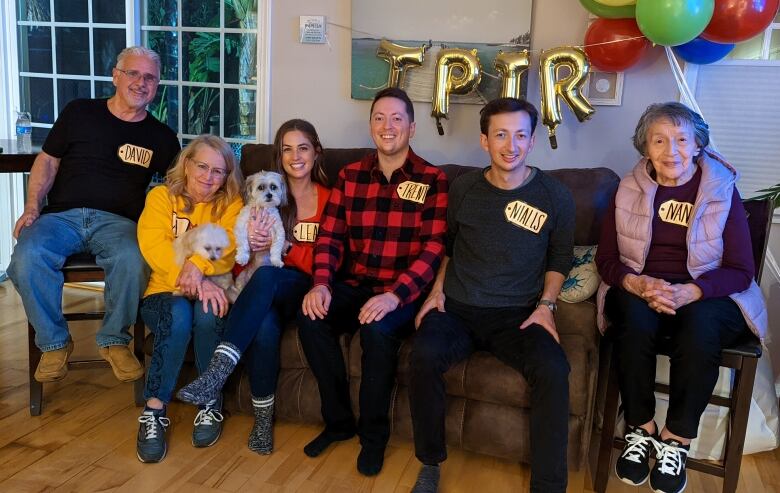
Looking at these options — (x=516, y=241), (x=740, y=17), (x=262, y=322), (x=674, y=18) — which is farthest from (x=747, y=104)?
(x=262, y=322)

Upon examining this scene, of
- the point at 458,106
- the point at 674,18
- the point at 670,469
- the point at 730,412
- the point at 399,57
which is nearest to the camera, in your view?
the point at 670,469

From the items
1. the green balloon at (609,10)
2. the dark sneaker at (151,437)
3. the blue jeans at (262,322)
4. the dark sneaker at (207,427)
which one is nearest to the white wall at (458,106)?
the green balloon at (609,10)

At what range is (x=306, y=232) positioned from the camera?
99.0 inches

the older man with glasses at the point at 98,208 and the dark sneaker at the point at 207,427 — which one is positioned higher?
the older man with glasses at the point at 98,208

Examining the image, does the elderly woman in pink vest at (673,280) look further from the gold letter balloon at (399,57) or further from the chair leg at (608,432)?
the gold letter balloon at (399,57)

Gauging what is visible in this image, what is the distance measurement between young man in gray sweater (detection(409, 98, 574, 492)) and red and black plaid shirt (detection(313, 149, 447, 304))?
0.08 metres

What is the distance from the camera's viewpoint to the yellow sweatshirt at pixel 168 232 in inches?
93.1

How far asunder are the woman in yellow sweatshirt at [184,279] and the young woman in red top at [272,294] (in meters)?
0.13

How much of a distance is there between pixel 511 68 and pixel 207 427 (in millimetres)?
1850

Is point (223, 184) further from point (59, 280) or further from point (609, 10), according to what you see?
point (609, 10)

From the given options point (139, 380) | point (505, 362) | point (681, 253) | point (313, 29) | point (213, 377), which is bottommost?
point (139, 380)

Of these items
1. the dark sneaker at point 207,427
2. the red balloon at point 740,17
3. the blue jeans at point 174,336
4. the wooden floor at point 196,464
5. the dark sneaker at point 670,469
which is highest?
the red balloon at point 740,17

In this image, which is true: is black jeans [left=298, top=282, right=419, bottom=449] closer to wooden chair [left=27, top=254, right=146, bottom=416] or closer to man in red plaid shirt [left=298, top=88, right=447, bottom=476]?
man in red plaid shirt [left=298, top=88, right=447, bottom=476]

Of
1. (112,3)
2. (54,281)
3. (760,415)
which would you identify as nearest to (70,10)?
(112,3)
